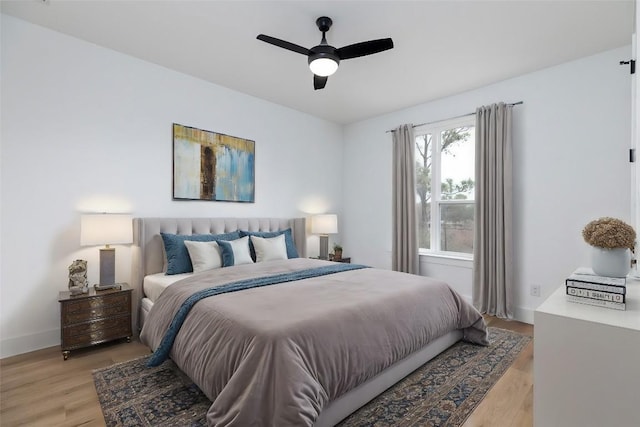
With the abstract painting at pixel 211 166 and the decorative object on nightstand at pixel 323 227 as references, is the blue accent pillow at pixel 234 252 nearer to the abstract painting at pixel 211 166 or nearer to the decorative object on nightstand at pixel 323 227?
the abstract painting at pixel 211 166

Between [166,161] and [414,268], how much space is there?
345 centimetres

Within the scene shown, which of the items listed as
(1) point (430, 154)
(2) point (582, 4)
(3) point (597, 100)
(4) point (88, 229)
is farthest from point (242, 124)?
(3) point (597, 100)

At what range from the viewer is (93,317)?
2.70 metres

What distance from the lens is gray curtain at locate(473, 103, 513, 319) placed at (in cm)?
357

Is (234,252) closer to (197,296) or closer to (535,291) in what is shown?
(197,296)

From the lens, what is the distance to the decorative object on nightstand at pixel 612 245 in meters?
1.34

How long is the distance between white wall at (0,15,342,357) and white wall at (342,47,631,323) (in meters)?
3.54

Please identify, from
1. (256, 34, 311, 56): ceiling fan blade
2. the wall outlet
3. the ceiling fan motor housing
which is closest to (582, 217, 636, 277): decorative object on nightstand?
the ceiling fan motor housing

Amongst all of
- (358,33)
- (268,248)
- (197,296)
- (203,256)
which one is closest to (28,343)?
(203,256)

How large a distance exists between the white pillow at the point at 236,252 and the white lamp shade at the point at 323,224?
140cm

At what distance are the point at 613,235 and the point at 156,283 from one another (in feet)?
10.5

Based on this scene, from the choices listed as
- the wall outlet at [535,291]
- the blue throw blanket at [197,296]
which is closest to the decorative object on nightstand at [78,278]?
the blue throw blanket at [197,296]

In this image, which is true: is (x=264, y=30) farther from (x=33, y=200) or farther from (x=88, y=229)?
(x=33, y=200)

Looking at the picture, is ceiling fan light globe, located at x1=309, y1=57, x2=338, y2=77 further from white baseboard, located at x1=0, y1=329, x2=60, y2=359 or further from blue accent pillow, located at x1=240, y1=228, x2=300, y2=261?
white baseboard, located at x1=0, y1=329, x2=60, y2=359
